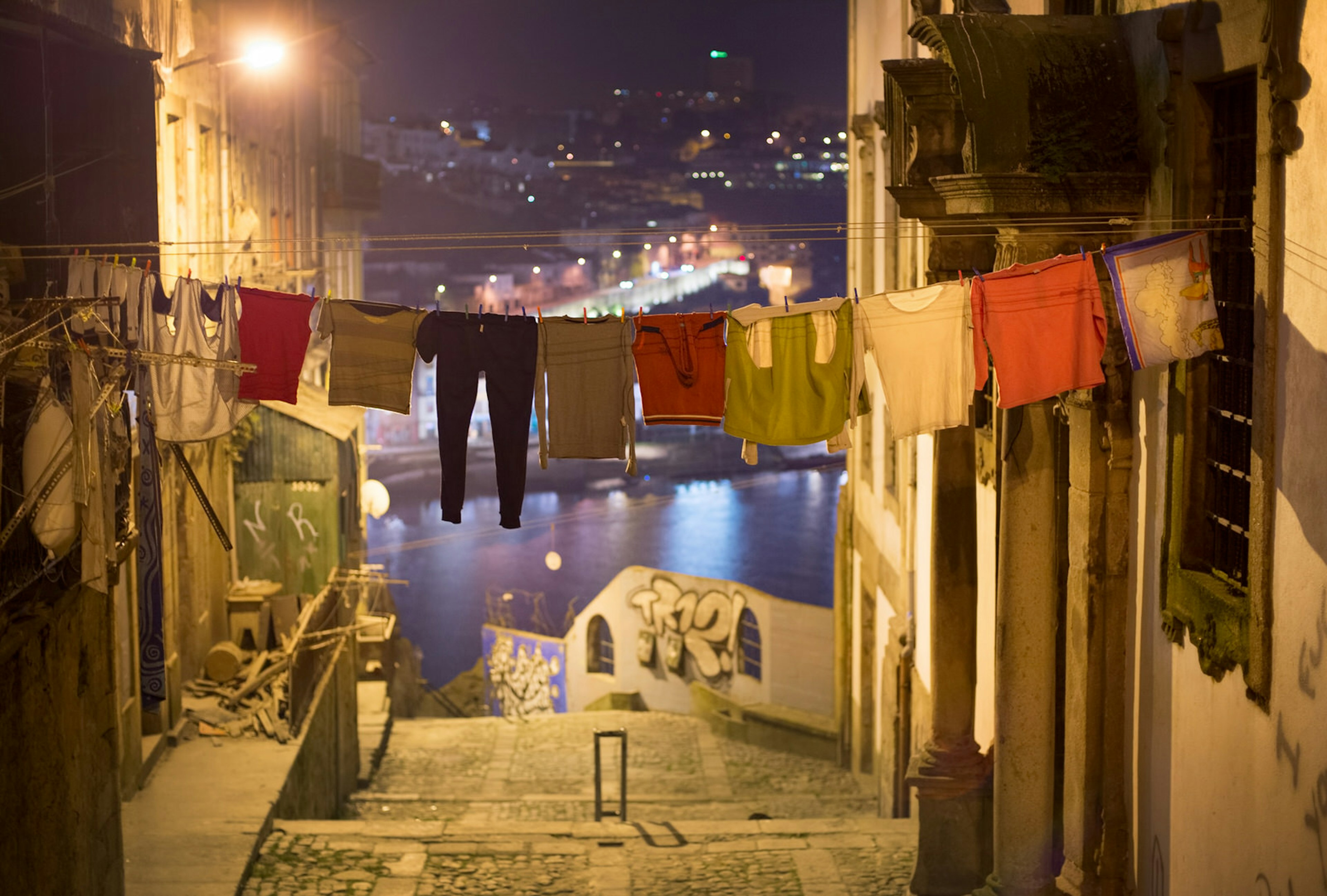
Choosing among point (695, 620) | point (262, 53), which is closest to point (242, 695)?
point (262, 53)

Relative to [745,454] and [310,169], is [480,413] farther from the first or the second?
[745,454]

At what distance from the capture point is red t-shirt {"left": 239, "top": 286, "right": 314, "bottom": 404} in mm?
10477

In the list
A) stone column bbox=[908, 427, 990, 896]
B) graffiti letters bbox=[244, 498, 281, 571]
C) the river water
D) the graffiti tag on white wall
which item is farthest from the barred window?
the river water

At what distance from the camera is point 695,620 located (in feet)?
89.5

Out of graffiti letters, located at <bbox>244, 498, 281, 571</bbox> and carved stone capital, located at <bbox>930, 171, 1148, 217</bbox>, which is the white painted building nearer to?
graffiti letters, located at <bbox>244, 498, 281, 571</bbox>

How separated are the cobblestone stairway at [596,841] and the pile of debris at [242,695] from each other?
8.26 ft

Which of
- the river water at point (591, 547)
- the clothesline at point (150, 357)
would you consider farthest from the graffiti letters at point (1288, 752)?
the river water at point (591, 547)

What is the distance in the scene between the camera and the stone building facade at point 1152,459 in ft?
21.8

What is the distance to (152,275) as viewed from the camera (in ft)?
34.8

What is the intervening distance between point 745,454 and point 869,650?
1142cm

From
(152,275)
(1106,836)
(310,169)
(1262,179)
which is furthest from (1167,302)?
(310,169)

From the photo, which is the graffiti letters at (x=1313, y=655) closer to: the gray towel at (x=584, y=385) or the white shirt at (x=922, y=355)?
the white shirt at (x=922, y=355)

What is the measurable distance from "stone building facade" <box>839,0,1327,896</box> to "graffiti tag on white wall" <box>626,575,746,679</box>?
51.2ft

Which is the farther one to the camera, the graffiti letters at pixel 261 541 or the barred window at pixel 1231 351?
the graffiti letters at pixel 261 541
